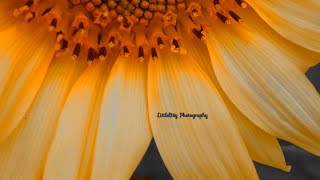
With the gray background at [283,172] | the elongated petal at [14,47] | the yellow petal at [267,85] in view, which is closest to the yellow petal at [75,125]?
the elongated petal at [14,47]

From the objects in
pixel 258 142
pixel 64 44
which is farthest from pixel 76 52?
pixel 258 142

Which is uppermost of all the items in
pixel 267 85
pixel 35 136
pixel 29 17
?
pixel 29 17

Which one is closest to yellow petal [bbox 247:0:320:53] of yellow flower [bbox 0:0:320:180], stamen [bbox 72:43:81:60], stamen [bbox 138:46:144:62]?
yellow flower [bbox 0:0:320:180]

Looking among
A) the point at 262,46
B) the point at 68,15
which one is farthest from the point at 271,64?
the point at 68,15

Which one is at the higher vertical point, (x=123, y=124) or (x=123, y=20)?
(x=123, y=20)

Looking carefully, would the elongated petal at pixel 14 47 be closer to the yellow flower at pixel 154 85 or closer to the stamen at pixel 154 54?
the yellow flower at pixel 154 85

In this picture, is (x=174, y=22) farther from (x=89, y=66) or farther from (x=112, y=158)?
(x=112, y=158)

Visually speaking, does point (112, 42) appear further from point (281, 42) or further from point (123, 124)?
point (281, 42)
